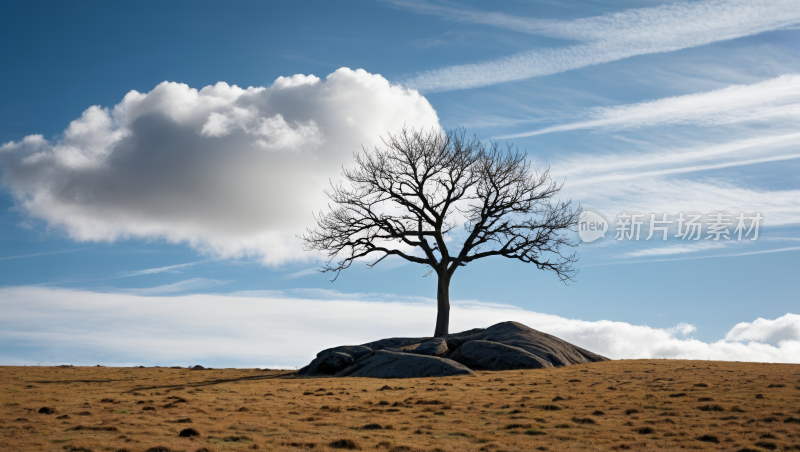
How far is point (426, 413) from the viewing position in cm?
1525

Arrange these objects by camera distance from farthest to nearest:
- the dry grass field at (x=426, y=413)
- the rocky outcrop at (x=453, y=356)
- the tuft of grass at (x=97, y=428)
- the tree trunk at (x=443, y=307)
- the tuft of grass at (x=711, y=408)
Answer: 1. the tree trunk at (x=443, y=307)
2. the rocky outcrop at (x=453, y=356)
3. the tuft of grass at (x=711, y=408)
4. the tuft of grass at (x=97, y=428)
5. the dry grass field at (x=426, y=413)

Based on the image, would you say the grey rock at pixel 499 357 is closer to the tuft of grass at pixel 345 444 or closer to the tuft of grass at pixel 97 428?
the tuft of grass at pixel 345 444

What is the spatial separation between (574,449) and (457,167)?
25441 millimetres

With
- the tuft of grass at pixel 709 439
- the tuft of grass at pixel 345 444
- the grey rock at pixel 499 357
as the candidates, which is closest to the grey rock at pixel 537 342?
the grey rock at pixel 499 357

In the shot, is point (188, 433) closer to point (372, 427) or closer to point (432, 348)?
point (372, 427)

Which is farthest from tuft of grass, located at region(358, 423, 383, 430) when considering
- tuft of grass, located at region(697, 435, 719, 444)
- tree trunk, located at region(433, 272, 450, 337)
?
tree trunk, located at region(433, 272, 450, 337)

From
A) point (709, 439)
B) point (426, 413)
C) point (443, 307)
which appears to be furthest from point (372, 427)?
point (443, 307)

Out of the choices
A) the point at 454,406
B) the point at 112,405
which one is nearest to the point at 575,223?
the point at 454,406

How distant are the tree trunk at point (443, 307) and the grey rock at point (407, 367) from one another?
303 inches

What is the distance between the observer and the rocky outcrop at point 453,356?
80.5ft

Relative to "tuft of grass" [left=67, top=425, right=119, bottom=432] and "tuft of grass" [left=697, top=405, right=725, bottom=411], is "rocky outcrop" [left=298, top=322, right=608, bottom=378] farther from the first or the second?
"tuft of grass" [left=67, top=425, right=119, bottom=432]

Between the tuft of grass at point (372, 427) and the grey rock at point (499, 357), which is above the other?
the grey rock at point (499, 357)

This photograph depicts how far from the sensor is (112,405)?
54.6 ft

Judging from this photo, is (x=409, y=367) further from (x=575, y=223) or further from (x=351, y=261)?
(x=575, y=223)
